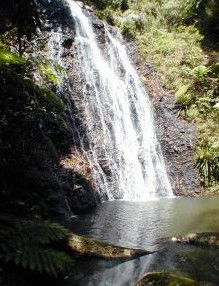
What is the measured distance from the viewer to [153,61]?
1945 centimetres

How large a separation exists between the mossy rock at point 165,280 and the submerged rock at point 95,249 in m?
1.19

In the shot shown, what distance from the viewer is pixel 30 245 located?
8.47 ft

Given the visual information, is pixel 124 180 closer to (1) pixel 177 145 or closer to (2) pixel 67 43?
(1) pixel 177 145

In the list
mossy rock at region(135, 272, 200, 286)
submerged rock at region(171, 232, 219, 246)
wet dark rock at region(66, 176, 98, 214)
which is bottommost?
mossy rock at region(135, 272, 200, 286)

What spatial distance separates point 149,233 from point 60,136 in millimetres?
6201

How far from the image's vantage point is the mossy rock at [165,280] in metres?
4.19

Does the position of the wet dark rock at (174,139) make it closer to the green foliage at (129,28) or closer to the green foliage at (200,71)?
the green foliage at (200,71)

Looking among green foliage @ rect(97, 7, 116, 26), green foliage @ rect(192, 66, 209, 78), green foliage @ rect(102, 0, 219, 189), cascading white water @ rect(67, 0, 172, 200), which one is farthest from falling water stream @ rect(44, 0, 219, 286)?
green foliage @ rect(192, 66, 209, 78)

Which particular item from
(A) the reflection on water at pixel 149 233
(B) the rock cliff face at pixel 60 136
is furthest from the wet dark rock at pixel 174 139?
(A) the reflection on water at pixel 149 233

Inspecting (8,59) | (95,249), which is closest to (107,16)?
(8,59)

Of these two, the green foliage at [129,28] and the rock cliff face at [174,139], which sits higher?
the green foliage at [129,28]

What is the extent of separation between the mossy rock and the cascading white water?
Answer: 8973mm

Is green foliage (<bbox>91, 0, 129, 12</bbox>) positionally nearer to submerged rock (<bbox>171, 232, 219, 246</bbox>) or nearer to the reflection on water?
the reflection on water

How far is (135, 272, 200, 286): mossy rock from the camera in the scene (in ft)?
13.8
